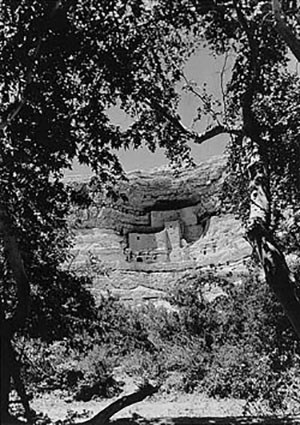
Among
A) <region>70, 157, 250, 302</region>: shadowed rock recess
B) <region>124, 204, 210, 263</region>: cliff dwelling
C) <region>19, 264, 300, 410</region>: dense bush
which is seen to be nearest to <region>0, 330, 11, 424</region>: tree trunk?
<region>19, 264, 300, 410</region>: dense bush

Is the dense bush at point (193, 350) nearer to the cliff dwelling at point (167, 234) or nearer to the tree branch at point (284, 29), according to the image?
the tree branch at point (284, 29)

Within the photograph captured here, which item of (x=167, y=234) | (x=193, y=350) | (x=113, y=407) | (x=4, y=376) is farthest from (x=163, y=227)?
(x=4, y=376)

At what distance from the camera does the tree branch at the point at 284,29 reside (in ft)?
16.6

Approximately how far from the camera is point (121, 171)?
7.11 metres

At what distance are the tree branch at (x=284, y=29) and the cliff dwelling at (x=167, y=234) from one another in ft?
104

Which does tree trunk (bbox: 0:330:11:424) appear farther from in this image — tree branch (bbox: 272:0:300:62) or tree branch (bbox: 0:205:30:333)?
tree branch (bbox: 272:0:300:62)

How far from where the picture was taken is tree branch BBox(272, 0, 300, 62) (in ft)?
16.6

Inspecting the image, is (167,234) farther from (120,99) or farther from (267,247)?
(267,247)

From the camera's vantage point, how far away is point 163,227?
38.9 m

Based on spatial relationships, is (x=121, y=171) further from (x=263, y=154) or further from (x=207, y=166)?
(x=207, y=166)

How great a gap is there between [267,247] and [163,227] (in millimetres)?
32930

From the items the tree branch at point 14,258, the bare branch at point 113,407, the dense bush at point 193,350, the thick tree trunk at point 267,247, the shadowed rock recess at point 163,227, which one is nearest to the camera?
the bare branch at point 113,407

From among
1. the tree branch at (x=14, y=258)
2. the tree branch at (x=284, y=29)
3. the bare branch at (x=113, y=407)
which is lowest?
the bare branch at (x=113, y=407)

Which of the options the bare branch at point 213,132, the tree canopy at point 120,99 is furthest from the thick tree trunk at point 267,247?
the bare branch at point 213,132
